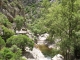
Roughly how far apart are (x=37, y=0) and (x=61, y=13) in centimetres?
8867

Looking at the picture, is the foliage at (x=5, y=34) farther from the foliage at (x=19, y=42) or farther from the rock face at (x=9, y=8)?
the rock face at (x=9, y=8)

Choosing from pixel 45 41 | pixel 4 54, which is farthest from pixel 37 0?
pixel 4 54

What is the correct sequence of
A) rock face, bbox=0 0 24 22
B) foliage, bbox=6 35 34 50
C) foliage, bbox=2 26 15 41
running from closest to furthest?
foliage, bbox=6 35 34 50, foliage, bbox=2 26 15 41, rock face, bbox=0 0 24 22

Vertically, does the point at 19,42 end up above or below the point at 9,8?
below

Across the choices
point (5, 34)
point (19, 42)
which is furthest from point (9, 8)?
point (19, 42)

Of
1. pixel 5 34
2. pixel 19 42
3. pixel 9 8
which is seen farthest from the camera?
pixel 9 8

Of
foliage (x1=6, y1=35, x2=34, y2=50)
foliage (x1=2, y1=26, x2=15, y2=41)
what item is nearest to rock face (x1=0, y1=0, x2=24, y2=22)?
foliage (x1=2, y1=26, x2=15, y2=41)

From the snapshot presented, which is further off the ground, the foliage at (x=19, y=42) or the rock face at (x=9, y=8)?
the rock face at (x=9, y=8)

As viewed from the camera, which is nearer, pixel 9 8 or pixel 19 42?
pixel 19 42

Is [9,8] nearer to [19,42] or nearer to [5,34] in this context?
[5,34]

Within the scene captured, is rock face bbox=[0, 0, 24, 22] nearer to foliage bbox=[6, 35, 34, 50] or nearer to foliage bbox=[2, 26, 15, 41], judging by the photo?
foliage bbox=[2, 26, 15, 41]

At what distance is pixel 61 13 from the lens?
24734 mm

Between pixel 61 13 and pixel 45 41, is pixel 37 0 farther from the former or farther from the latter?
pixel 61 13

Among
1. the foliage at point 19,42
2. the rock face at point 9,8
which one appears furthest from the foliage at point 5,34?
the rock face at point 9,8
